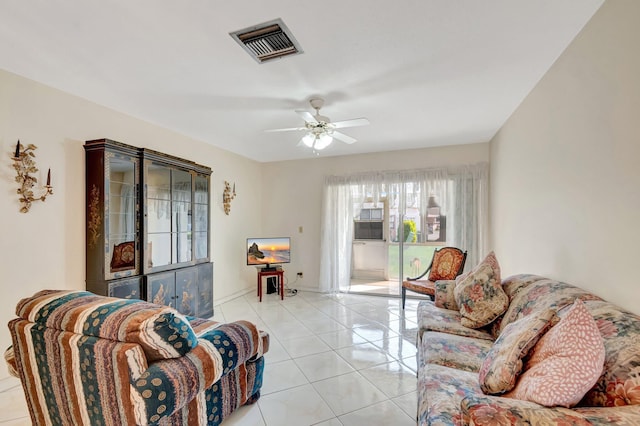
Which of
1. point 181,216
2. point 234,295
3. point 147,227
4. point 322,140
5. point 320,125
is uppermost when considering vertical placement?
point 320,125

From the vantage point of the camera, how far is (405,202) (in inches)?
190

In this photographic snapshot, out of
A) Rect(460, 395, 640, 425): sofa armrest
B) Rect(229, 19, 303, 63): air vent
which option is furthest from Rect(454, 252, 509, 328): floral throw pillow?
Rect(229, 19, 303, 63): air vent

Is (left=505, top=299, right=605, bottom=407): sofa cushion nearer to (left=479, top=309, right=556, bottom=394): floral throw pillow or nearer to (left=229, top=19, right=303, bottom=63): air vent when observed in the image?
(left=479, top=309, right=556, bottom=394): floral throw pillow

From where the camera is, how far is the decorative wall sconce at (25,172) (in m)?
2.31

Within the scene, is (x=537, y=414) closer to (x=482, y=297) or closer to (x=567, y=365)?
(x=567, y=365)

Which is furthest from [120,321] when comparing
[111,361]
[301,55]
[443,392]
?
[301,55]

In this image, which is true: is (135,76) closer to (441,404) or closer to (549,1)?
(549,1)

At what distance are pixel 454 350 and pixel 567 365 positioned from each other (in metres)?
0.98

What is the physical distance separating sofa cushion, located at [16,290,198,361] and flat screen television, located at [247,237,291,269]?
3.41 m

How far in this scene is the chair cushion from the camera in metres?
3.90

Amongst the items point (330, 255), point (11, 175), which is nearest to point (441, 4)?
point (11, 175)

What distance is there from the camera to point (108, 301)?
1.47 meters

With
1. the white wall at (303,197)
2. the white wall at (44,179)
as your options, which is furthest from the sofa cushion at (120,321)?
the white wall at (303,197)

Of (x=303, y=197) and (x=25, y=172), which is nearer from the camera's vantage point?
(x=25, y=172)
